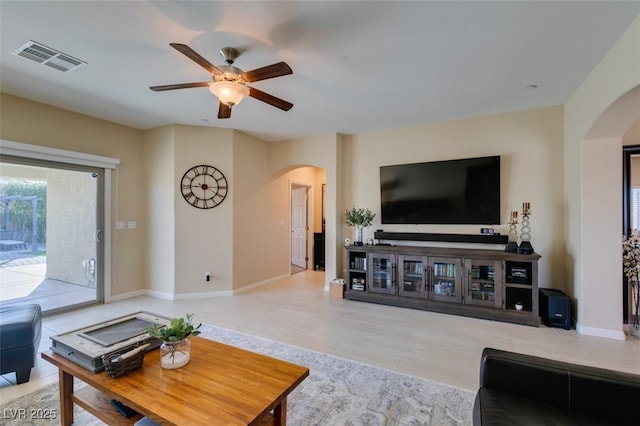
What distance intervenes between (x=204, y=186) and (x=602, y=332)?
5.48 m

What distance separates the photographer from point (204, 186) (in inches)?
185

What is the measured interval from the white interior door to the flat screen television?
9.23 feet

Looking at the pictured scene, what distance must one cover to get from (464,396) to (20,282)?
5.19m

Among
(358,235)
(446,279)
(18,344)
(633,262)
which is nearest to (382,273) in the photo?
(358,235)

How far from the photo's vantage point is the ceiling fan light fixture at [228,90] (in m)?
2.39

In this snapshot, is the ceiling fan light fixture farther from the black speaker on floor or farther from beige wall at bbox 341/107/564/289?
the black speaker on floor

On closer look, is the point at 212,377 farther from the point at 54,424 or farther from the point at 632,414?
the point at 632,414

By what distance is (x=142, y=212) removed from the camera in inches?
193

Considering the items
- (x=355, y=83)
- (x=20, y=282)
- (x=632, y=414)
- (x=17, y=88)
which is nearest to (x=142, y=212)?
(x=20, y=282)

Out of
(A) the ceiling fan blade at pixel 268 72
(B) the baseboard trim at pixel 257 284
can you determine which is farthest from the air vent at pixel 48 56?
(B) the baseboard trim at pixel 257 284

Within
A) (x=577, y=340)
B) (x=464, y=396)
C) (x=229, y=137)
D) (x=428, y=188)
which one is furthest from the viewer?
(x=229, y=137)

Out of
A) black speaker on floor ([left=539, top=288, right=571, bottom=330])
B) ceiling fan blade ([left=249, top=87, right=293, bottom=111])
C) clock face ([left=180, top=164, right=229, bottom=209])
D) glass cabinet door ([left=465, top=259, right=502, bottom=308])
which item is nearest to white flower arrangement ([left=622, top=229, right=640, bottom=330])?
black speaker on floor ([left=539, top=288, right=571, bottom=330])

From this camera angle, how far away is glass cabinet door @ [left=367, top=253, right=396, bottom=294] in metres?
4.27

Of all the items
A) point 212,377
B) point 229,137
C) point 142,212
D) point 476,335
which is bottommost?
point 476,335
